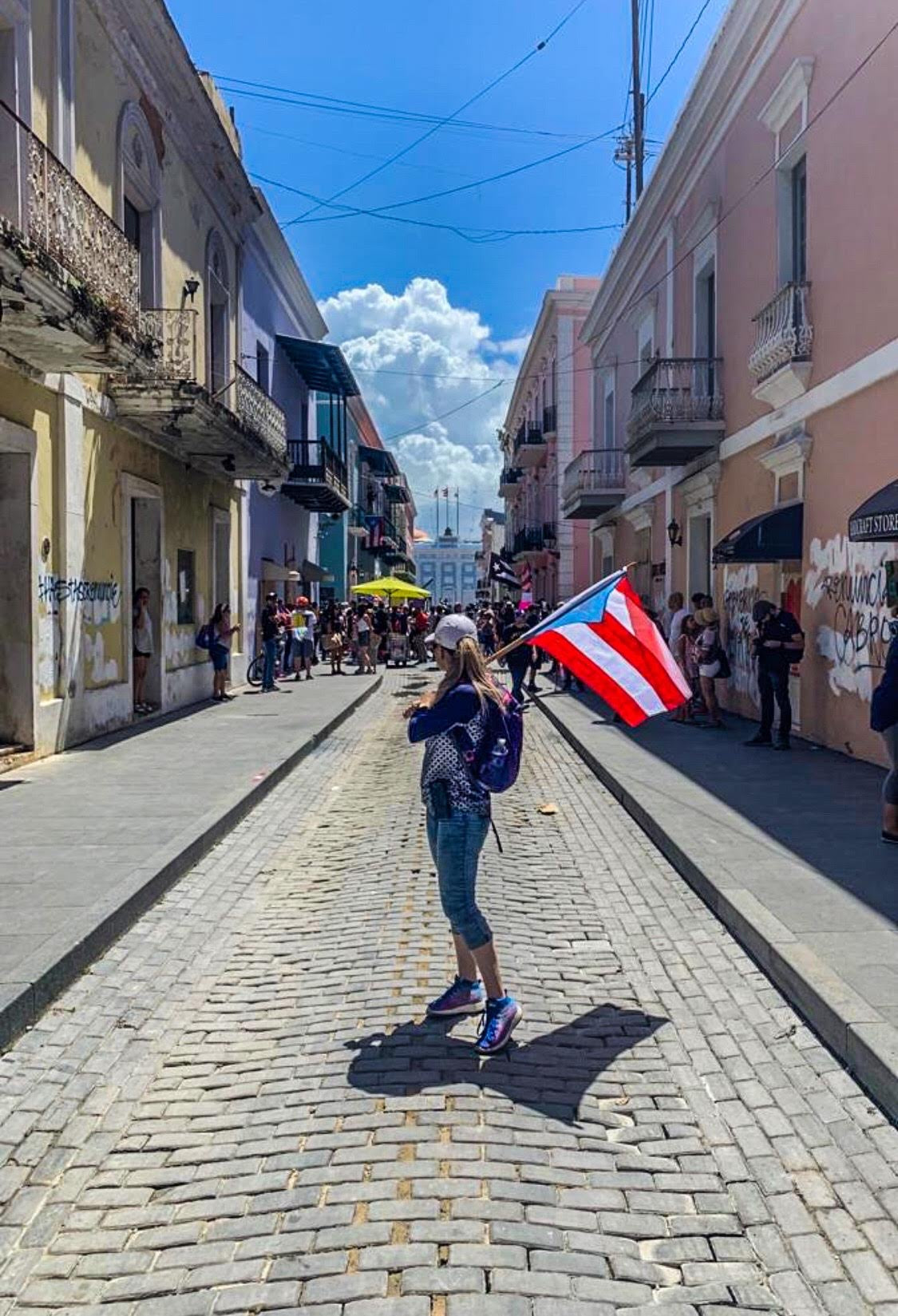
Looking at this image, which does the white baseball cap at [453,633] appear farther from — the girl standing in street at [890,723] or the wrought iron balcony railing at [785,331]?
the wrought iron balcony railing at [785,331]

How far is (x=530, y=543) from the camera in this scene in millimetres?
40625

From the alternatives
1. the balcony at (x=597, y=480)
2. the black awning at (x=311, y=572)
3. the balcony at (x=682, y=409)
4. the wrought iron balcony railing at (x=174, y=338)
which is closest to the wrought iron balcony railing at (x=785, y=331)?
the balcony at (x=682, y=409)

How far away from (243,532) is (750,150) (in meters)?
10.9

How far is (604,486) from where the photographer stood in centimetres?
2325

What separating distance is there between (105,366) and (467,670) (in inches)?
288

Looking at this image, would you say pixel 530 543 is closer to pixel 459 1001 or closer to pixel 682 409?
pixel 682 409

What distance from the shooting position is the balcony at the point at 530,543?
3941 centimetres

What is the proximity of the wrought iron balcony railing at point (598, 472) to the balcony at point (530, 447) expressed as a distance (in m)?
15.7

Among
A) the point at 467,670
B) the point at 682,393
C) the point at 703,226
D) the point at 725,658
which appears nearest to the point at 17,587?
the point at 467,670

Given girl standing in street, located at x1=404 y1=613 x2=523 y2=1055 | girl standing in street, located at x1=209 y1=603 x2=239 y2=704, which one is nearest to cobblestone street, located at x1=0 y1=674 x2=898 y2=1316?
girl standing in street, located at x1=404 y1=613 x2=523 y2=1055

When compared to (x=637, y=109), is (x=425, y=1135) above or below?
below

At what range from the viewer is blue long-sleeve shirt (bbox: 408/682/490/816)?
13.1 ft

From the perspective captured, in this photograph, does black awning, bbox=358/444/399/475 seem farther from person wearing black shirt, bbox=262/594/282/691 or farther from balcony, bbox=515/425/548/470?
person wearing black shirt, bbox=262/594/282/691

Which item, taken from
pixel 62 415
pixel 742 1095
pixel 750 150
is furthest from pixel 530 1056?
pixel 750 150
